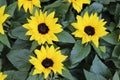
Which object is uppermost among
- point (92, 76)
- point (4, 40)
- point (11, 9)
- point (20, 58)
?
point (11, 9)

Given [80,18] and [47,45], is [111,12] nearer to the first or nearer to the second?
[80,18]

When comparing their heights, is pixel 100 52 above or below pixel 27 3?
below

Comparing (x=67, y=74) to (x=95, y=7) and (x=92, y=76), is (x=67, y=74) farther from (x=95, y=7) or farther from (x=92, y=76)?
(x=95, y=7)

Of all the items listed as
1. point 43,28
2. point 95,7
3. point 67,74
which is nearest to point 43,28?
point 43,28

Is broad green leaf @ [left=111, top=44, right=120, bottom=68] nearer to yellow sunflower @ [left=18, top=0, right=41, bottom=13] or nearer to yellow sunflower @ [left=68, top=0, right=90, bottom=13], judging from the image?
yellow sunflower @ [left=68, top=0, right=90, bottom=13]

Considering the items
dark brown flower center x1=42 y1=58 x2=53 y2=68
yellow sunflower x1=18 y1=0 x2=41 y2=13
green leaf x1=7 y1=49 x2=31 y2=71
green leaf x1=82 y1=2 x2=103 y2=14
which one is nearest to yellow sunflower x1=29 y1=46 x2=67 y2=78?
dark brown flower center x1=42 y1=58 x2=53 y2=68

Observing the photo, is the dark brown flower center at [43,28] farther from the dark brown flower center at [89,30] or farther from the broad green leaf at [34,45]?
A: the dark brown flower center at [89,30]

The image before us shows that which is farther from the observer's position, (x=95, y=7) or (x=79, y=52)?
(x=95, y=7)

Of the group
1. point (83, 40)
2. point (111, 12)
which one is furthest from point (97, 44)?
point (111, 12)
